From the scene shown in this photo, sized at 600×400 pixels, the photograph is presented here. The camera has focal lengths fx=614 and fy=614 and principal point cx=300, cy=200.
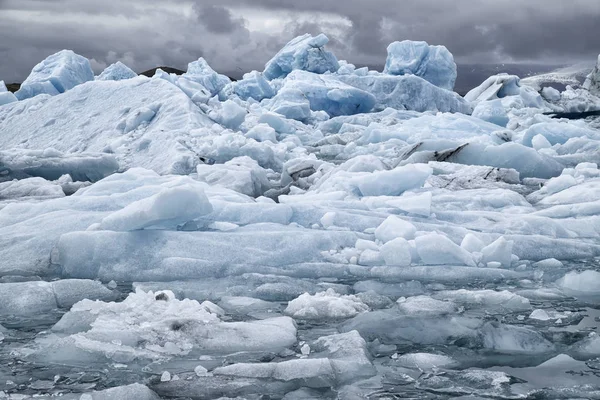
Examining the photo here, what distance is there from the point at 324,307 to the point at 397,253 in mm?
1401

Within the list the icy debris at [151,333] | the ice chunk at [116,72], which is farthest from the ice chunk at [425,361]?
the ice chunk at [116,72]

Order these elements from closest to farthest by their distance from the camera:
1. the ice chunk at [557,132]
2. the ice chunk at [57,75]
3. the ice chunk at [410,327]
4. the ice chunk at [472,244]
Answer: the ice chunk at [410,327] < the ice chunk at [472,244] < the ice chunk at [557,132] < the ice chunk at [57,75]

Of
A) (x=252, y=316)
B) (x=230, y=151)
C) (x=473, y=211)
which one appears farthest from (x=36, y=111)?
(x=252, y=316)

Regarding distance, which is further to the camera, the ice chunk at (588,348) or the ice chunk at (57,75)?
the ice chunk at (57,75)

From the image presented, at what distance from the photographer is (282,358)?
341 centimetres

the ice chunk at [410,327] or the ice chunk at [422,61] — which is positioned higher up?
the ice chunk at [422,61]

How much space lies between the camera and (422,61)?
3100 centimetres

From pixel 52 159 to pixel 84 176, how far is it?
2.01ft

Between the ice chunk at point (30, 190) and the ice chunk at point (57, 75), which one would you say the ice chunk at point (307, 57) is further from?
the ice chunk at point (30, 190)

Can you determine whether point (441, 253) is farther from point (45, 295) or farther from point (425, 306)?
point (45, 295)

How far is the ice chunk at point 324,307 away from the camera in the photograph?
4164 millimetres

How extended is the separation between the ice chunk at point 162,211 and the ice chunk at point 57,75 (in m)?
16.0

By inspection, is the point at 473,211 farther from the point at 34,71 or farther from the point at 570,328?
the point at 34,71

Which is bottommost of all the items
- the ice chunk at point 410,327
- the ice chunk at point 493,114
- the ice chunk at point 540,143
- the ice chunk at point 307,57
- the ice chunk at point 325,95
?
the ice chunk at point 410,327
